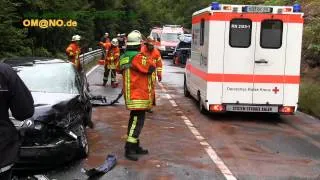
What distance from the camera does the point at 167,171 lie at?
7387mm

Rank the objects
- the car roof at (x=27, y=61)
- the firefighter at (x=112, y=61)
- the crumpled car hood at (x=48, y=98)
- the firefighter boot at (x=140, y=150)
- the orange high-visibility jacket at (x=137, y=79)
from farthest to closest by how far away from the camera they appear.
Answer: the firefighter at (x=112, y=61) < the car roof at (x=27, y=61) < the firefighter boot at (x=140, y=150) < the orange high-visibility jacket at (x=137, y=79) < the crumpled car hood at (x=48, y=98)

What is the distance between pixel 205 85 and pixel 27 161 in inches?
242

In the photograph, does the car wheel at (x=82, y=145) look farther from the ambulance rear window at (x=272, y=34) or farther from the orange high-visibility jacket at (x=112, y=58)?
the orange high-visibility jacket at (x=112, y=58)

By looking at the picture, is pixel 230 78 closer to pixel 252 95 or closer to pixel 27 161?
pixel 252 95

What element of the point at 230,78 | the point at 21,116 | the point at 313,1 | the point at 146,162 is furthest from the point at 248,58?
the point at 313,1

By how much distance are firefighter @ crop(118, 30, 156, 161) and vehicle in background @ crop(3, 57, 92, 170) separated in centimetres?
70

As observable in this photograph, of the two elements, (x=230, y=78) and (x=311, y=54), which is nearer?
(x=230, y=78)

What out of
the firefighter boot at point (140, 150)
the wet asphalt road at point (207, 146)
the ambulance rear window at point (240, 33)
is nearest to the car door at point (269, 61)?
the ambulance rear window at point (240, 33)

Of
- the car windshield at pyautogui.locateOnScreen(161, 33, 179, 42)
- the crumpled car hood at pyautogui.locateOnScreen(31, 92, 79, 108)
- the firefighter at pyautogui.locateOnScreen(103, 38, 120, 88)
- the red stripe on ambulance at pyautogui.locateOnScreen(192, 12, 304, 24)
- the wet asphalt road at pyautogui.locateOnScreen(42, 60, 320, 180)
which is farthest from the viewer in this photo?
the car windshield at pyautogui.locateOnScreen(161, 33, 179, 42)

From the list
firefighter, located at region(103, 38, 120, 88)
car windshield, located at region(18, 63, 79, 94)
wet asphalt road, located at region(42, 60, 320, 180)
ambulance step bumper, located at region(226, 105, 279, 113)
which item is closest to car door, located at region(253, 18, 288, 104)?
ambulance step bumper, located at region(226, 105, 279, 113)

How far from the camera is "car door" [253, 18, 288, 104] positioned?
12.0 meters

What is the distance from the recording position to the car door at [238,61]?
11.9 meters

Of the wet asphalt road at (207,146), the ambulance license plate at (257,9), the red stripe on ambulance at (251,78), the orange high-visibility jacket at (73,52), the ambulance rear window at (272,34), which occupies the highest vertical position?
the ambulance license plate at (257,9)

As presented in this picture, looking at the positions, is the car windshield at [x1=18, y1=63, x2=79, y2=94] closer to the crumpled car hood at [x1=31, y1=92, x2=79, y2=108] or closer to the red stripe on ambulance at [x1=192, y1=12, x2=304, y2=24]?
the crumpled car hood at [x1=31, y1=92, x2=79, y2=108]
